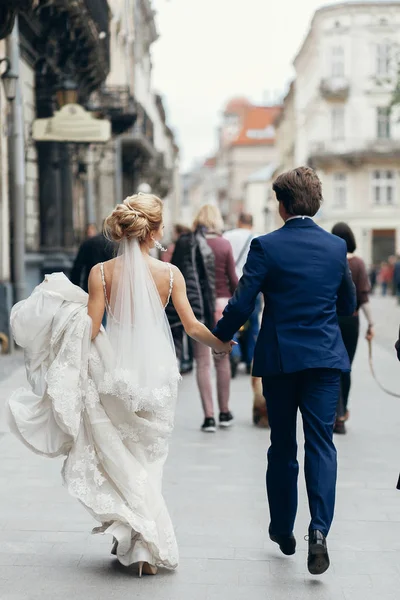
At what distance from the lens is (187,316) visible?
5.25 meters

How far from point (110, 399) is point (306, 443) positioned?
95 cm

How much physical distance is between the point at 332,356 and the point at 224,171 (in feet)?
410

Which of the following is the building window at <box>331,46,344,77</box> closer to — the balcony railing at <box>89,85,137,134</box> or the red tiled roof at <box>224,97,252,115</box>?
the balcony railing at <box>89,85,137,134</box>

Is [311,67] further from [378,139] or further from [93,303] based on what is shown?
[93,303]

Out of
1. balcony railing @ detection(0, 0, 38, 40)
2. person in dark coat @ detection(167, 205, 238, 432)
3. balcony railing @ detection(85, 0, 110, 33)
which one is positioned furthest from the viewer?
balcony railing @ detection(85, 0, 110, 33)

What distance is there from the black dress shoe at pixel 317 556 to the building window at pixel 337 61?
55.3 metres

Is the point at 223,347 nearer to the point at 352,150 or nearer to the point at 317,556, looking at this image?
the point at 317,556

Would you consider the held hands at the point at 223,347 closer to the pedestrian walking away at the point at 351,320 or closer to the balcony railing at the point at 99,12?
the pedestrian walking away at the point at 351,320

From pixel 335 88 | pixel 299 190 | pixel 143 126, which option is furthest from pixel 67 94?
pixel 335 88

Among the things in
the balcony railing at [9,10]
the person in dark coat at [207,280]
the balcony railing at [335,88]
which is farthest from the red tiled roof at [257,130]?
the person in dark coat at [207,280]

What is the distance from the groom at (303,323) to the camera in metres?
4.96

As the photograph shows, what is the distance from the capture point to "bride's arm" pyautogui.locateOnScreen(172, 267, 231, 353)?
5.23 metres

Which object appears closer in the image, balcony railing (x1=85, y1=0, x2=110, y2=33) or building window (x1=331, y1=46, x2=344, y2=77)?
balcony railing (x1=85, y1=0, x2=110, y2=33)

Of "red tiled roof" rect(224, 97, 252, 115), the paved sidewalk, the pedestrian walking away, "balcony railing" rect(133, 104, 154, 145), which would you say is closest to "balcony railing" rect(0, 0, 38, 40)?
the pedestrian walking away
